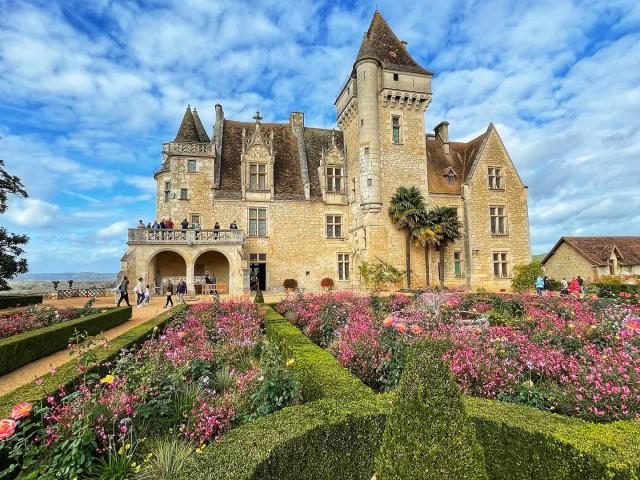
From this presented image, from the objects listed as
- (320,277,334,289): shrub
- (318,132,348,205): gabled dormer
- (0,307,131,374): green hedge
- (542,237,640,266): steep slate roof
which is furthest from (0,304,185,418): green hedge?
(542,237,640,266): steep slate roof

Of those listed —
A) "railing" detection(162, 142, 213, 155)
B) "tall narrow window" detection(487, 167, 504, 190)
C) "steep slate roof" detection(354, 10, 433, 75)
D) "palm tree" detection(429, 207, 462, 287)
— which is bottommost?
"palm tree" detection(429, 207, 462, 287)

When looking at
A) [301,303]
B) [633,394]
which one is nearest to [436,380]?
[633,394]

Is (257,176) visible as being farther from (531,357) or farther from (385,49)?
(531,357)

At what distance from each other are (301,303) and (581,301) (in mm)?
8482

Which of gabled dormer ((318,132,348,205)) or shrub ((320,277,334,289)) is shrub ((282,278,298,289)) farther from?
gabled dormer ((318,132,348,205))

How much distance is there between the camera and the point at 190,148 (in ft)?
69.8

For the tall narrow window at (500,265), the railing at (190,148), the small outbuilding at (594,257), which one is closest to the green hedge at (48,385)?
the railing at (190,148)

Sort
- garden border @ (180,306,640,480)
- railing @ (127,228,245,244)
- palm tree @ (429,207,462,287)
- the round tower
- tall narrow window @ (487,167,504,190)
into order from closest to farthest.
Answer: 1. garden border @ (180,306,640,480)
2. railing @ (127,228,245,244)
3. the round tower
4. palm tree @ (429,207,462,287)
5. tall narrow window @ (487,167,504,190)

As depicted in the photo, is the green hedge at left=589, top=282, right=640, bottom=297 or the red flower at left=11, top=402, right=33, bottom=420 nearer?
the red flower at left=11, top=402, right=33, bottom=420

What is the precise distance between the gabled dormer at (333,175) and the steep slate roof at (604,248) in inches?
741

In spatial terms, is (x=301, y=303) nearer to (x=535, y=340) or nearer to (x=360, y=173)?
(x=535, y=340)

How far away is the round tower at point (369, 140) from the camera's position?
69.2 feet

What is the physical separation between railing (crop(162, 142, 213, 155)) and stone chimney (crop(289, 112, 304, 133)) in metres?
6.76

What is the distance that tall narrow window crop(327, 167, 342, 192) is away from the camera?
77.3ft
